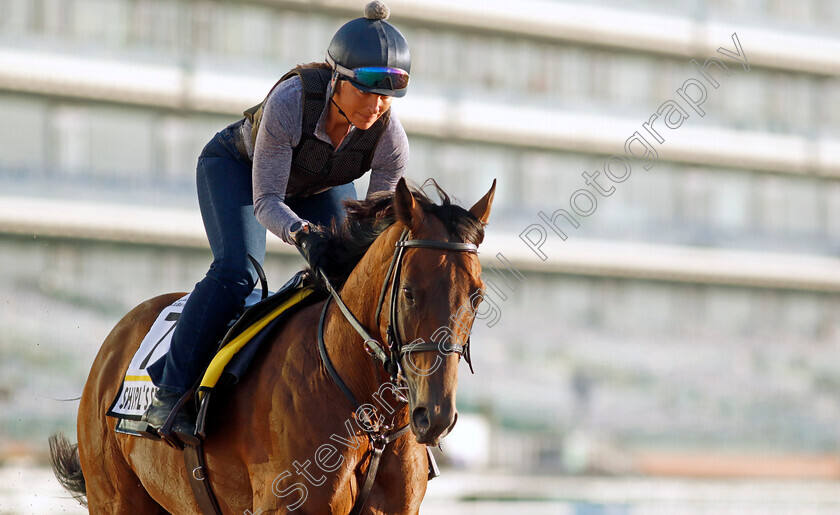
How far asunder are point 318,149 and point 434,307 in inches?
52.7

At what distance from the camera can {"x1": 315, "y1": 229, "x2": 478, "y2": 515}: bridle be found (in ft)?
12.2

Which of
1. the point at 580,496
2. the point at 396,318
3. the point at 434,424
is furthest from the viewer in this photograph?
the point at 580,496

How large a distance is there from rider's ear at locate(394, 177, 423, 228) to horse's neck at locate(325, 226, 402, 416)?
11cm

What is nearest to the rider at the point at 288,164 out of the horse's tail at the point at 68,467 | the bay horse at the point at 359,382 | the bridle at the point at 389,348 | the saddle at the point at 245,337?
the saddle at the point at 245,337

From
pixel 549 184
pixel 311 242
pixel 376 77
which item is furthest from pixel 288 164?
pixel 549 184

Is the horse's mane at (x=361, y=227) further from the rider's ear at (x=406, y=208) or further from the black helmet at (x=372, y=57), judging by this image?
the black helmet at (x=372, y=57)

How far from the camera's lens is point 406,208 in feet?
12.6

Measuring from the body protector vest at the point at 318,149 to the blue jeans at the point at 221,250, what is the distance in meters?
0.18

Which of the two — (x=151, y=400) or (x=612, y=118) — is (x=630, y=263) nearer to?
(x=612, y=118)

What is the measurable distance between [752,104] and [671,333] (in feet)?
22.8

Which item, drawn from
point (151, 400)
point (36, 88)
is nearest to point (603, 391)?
point (36, 88)

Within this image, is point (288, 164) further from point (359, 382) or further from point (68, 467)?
point (68, 467)

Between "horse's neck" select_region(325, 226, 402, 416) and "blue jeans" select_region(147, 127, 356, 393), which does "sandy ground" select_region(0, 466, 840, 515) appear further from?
"horse's neck" select_region(325, 226, 402, 416)

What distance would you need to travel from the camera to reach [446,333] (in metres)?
3.56
